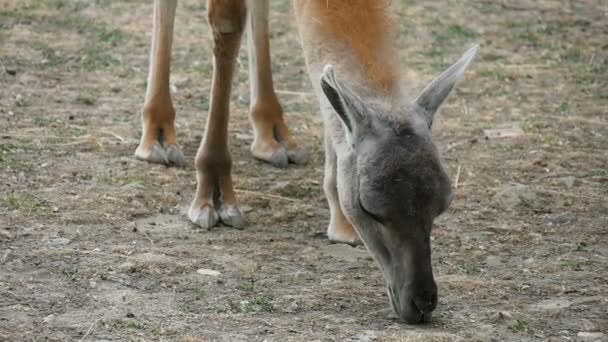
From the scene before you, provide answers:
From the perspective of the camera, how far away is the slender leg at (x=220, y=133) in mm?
7551

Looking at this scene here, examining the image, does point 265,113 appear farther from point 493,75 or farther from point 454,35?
point 454,35

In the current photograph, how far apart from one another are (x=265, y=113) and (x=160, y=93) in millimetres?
784

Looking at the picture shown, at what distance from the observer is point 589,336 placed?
588 centimetres

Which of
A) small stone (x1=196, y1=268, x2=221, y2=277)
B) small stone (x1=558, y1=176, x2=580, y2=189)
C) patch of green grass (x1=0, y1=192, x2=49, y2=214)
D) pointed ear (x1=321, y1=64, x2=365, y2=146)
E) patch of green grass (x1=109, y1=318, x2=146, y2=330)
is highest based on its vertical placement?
pointed ear (x1=321, y1=64, x2=365, y2=146)

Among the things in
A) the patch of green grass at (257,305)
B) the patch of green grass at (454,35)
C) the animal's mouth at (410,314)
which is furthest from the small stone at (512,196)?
the patch of green grass at (454,35)

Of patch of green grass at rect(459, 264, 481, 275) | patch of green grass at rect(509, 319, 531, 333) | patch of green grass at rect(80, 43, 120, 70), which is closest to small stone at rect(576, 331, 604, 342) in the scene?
patch of green grass at rect(509, 319, 531, 333)

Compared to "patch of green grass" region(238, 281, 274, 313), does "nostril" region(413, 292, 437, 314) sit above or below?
above

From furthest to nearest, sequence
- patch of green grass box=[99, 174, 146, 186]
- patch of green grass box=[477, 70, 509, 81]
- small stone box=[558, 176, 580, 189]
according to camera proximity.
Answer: patch of green grass box=[477, 70, 509, 81]
small stone box=[558, 176, 580, 189]
patch of green grass box=[99, 174, 146, 186]

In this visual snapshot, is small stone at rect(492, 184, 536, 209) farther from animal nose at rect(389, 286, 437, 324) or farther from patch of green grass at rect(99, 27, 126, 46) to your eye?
patch of green grass at rect(99, 27, 126, 46)

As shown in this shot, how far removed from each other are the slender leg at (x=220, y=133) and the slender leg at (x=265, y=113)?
1.11 metres

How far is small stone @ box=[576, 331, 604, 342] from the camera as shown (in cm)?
583

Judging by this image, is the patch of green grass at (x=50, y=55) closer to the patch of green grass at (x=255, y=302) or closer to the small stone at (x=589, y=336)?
the patch of green grass at (x=255, y=302)

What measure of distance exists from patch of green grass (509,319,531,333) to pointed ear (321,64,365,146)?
1.24 metres

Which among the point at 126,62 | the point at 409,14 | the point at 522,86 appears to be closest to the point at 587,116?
the point at 522,86
